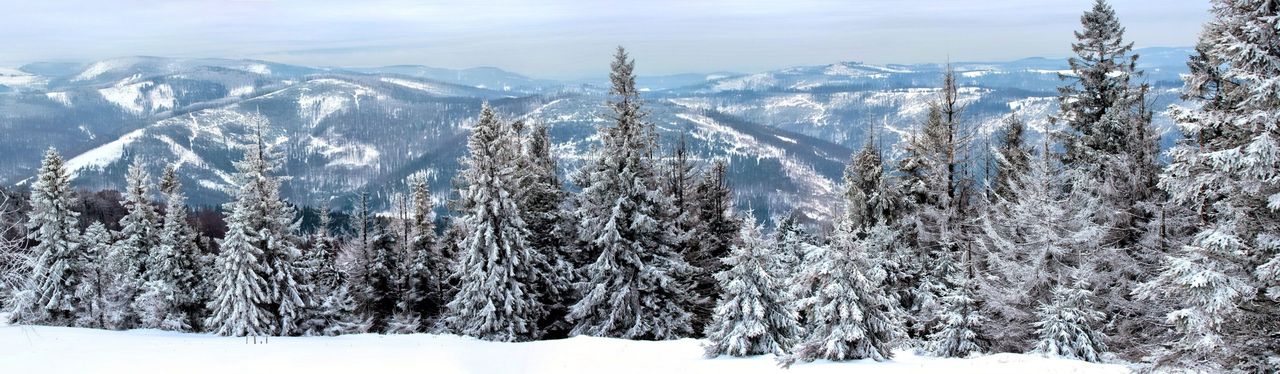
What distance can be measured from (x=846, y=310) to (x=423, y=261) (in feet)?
90.0

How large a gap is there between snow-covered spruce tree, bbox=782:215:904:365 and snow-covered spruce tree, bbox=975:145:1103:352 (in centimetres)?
509

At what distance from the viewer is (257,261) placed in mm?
32281

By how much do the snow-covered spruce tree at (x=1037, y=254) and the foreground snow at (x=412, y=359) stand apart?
12.8ft

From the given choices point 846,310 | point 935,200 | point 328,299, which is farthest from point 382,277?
point 846,310

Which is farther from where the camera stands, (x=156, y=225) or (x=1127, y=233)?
(x=156, y=225)

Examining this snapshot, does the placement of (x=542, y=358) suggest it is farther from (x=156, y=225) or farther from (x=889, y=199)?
(x=156, y=225)

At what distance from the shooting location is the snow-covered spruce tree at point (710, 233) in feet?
115

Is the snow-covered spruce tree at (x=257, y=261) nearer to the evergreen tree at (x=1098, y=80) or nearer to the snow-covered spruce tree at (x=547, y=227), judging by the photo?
the snow-covered spruce tree at (x=547, y=227)

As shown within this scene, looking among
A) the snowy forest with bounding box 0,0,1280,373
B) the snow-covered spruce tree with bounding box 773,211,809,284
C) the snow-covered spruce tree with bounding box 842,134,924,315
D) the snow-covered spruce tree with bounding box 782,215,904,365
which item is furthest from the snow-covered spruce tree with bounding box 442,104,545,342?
the snow-covered spruce tree with bounding box 782,215,904,365

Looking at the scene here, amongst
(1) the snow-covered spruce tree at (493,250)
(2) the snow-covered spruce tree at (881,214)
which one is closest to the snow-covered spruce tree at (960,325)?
(2) the snow-covered spruce tree at (881,214)

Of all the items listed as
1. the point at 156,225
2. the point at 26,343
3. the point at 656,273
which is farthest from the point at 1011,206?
the point at 156,225

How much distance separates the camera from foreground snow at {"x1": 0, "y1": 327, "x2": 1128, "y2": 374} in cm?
1702

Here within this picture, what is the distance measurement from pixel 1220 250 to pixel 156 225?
1762 inches

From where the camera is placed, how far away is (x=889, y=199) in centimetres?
2728
